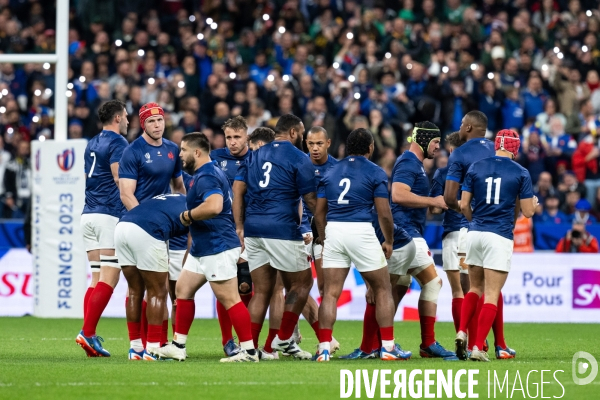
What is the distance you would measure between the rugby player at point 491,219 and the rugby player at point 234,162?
2.45 meters

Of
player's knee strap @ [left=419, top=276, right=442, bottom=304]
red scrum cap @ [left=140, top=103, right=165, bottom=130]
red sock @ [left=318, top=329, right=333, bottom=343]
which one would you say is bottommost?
red sock @ [left=318, top=329, right=333, bottom=343]

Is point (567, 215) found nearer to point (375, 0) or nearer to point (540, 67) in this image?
point (540, 67)

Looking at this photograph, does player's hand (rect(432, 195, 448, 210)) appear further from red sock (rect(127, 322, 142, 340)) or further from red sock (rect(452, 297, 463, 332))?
red sock (rect(127, 322, 142, 340))

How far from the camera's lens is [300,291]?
1120cm

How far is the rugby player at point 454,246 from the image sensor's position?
12375mm

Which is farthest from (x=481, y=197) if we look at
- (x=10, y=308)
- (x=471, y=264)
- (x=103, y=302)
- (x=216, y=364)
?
(x=10, y=308)

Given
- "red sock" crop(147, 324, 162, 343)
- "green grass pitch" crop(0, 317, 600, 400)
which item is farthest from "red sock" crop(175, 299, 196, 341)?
"green grass pitch" crop(0, 317, 600, 400)

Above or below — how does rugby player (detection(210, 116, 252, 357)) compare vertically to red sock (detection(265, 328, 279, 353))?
above

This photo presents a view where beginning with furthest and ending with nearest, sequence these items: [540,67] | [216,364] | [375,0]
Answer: [375,0] < [540,67] < [216,364]

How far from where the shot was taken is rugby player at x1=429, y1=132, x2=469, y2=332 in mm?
12375

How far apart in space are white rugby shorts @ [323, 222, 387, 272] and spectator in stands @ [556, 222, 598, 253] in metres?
8.61

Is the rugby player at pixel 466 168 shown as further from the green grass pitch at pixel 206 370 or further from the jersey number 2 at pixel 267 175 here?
the jersey number 2 at pixel 267 175

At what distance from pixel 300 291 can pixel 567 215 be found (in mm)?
10057

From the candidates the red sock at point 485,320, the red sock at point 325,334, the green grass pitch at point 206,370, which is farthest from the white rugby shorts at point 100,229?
the red sock at point 485,320
